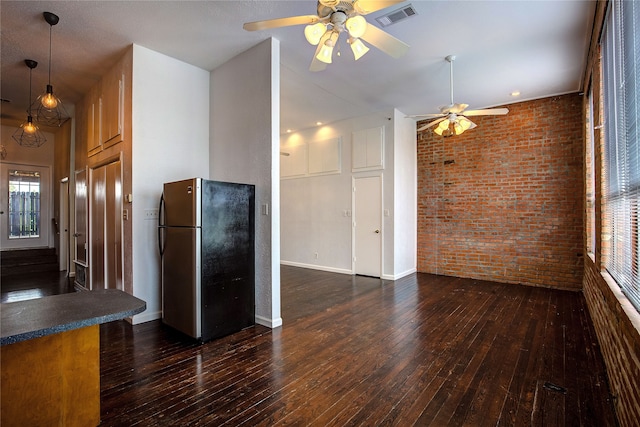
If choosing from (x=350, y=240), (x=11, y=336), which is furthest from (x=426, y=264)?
(x=11, y=336)

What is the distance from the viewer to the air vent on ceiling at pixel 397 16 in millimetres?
2844

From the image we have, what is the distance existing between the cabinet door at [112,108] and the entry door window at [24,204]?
4.53 metres

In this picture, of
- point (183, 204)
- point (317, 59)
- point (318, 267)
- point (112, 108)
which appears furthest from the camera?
point (318, 267)

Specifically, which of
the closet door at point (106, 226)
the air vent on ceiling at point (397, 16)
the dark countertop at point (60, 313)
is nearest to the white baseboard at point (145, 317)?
the closet door at point (106, 226)

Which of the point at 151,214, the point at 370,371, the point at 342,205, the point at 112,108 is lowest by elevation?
the point at 370,371

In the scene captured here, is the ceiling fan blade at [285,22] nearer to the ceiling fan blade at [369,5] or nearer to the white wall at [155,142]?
the ceiling fan blade at [369,5]

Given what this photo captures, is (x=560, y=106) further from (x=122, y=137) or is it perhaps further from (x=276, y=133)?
(x=122, y=137)

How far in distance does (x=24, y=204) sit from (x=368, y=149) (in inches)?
306

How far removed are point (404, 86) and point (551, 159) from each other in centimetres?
277

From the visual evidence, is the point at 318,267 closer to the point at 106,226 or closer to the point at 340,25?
A: the point at 106,226

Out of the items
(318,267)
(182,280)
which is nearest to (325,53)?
(182,280)

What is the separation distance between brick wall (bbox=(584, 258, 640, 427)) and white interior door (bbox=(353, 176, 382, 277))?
11.8 ft

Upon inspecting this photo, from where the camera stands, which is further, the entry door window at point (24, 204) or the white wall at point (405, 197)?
the entry door window at point (24, 204)

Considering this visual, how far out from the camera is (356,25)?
206 cm
